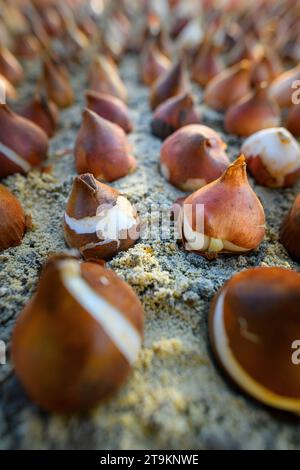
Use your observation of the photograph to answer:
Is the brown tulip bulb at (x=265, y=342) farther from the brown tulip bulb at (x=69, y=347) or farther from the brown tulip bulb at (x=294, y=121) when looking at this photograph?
the brown tulip bulb at (x=294, y=121)

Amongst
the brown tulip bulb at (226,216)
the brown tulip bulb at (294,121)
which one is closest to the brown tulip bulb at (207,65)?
the brown tulip bulb at (294,121)

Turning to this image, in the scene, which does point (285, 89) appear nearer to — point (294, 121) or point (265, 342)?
point (294, 121)

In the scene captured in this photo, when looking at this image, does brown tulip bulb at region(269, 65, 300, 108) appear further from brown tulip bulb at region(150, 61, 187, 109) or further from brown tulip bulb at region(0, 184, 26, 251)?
brown tulip bulb at region(0, 184, 26, 251)

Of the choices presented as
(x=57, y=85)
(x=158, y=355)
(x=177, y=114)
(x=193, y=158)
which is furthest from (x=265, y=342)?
(x=57, y=85)

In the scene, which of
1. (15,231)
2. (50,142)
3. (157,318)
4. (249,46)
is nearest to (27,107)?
(50,142)

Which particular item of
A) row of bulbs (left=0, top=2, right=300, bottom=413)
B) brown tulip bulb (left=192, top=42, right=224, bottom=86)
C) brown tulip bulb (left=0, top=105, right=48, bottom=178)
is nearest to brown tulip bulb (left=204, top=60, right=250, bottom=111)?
row of bulbs (left=0, top=2, right=300, bottom=413)

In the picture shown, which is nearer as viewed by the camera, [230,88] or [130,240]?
[130,240]
